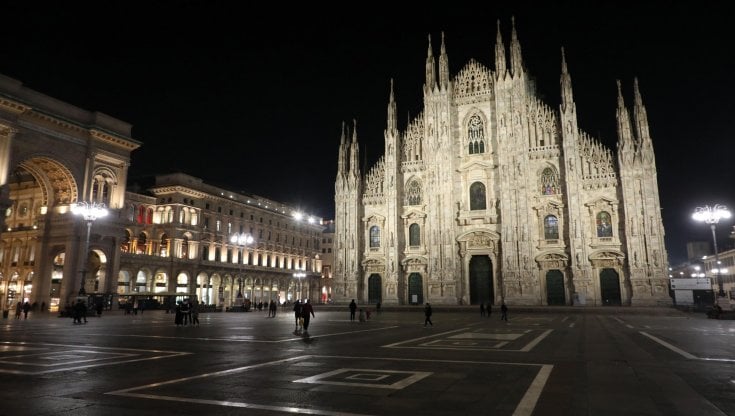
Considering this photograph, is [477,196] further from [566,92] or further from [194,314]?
[194,314]

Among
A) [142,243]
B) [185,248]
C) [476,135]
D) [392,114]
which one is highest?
[392,114]

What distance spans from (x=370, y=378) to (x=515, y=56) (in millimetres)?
48511

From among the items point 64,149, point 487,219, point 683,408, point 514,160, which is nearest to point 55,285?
point 64,149

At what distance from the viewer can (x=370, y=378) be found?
9352 millimetres

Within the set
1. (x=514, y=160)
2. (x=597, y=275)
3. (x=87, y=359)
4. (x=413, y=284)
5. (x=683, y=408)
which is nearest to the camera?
(x=683, y=408)

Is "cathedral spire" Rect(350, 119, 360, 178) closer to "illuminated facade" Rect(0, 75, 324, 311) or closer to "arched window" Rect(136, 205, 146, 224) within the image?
"illuminated facade" Rect(0, 75, 324, 311)

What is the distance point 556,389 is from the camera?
8.28 m

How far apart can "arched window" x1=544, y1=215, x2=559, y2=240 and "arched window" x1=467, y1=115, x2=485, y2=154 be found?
9.81 meters

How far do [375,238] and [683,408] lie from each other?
4862cm

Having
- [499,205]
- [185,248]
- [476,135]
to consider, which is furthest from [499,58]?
[185,248]

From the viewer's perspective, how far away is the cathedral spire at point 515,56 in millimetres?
50688

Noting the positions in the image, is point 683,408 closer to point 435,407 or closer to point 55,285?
point 435,407

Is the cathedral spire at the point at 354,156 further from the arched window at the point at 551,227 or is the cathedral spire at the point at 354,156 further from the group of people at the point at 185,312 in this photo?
the group of people at the point at 185,312

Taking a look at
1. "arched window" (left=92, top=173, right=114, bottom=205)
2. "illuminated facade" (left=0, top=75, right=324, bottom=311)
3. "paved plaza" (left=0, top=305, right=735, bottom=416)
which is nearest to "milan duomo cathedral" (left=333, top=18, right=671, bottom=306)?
"illuminated facade" (left=0, top=75, right=324, bottom=311)
